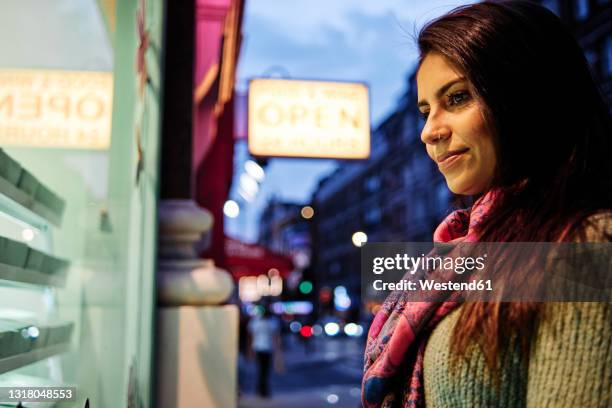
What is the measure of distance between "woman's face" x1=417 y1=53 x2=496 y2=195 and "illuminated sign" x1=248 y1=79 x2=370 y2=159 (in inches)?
163

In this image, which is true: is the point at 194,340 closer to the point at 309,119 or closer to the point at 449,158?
the point at 449,158

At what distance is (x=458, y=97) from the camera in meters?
0.97

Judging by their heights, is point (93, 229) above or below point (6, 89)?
below

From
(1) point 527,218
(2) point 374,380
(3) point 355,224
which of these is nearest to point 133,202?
(2) point 374,380

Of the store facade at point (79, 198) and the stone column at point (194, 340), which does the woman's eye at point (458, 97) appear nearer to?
the store facade at point (79, 198)

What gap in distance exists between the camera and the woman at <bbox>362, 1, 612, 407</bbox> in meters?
0.74

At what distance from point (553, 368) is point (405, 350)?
0.81 feet

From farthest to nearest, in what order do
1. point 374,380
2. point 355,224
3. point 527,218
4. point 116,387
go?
point 355,224
point 116,387
point 374,380
point 527,218

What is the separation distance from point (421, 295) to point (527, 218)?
21 centimetres

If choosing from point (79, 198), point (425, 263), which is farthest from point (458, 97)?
point (79, 198)

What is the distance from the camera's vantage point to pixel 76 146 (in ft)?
5.77

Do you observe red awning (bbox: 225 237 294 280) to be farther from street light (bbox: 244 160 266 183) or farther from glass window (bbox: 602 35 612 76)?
glass window (bbox: 602 35 612 76)

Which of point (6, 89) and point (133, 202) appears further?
point (133, 202)

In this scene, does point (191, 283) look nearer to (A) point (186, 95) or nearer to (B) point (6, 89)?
(A) point (186, 95)
